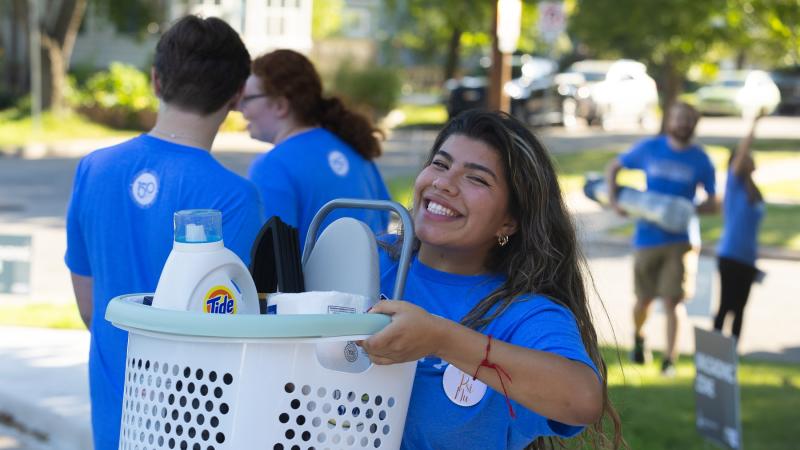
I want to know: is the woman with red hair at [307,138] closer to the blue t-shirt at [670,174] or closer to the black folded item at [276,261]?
the black folded item at [276,261]

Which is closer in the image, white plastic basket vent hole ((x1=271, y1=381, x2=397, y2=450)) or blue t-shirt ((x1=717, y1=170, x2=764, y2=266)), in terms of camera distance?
white plastic basket vent hole ((x1=271, y1=381, x2=397, y2=450))

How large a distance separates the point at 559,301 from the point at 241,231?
40.6 inches

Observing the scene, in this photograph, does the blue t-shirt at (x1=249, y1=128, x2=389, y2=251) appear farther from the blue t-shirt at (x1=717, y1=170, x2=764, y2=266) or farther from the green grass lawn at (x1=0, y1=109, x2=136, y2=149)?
the green grass lawn at (x1=0, y1=109, x2=136, y2=149)

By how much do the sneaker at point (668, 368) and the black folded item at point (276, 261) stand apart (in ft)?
20.2

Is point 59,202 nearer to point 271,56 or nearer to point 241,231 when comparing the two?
point 271,56

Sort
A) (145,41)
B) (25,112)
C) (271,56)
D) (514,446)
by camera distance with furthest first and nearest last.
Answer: (145,41) < (25,112) < (271,56) < (514,446)

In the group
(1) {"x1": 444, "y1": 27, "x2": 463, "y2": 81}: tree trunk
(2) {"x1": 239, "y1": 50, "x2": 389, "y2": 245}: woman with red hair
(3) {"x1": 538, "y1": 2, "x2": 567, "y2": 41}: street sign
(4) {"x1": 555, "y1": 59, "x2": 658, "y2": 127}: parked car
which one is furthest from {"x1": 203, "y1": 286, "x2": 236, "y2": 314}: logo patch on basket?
(1) {"x1": 444, "y1": 27, "x2": 463, "y2": 81}: tree trunk

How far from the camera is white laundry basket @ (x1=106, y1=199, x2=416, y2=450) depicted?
5.84 feet

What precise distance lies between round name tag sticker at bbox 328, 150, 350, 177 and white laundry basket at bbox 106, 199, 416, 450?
2531 mm

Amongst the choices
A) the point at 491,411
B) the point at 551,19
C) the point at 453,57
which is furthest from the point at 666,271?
the point at 453,57

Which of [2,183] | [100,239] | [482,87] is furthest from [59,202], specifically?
[482,87]

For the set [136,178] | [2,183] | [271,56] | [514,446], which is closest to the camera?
[514,446]

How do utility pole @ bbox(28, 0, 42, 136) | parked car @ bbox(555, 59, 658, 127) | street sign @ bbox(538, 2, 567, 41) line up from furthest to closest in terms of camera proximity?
parked car @ bbox(555, 59, 658, 127) < utility pole @ bbox(28, 0, 42, 136) < street sign @ bbox(538, 2, 567, 41)

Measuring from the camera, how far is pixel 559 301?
2.36 meters
